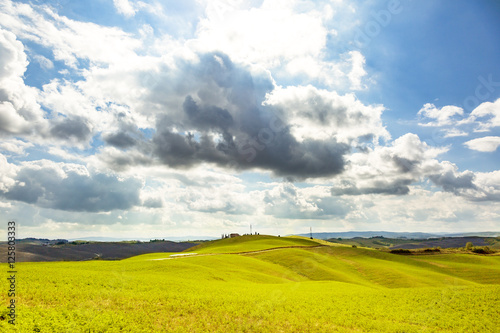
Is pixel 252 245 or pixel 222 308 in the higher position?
pixel 222 308

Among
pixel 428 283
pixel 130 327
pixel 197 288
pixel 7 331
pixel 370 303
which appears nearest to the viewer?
pixel 7 331

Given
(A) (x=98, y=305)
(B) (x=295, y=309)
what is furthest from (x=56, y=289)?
(B) (x=295, y=309)

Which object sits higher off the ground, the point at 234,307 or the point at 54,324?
the point at 54,324

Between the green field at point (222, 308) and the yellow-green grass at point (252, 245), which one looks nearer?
the green field at point (222, 308)

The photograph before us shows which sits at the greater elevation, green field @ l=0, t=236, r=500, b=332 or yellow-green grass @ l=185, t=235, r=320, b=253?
green field @ l=0, t=236, r=500, b=332

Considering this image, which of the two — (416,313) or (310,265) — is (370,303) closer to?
(416,313)

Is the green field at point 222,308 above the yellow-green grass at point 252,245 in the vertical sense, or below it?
above

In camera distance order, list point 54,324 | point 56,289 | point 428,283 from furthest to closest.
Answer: point 428,283 → point 56,289 → point 54,324

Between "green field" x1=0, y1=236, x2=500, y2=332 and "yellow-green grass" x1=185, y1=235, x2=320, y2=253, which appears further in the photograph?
"yellow-green grass" x1=185, y1=235, x2=320, y2=253

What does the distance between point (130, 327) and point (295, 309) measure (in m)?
16.4

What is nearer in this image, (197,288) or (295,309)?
(295,309)

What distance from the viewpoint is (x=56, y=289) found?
27188 mm

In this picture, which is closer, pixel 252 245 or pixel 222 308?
pixel 222 308

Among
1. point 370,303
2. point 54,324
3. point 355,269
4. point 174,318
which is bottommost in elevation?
point 355,269
